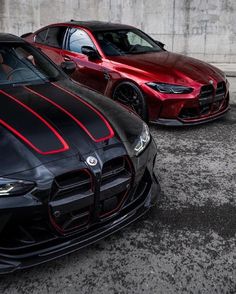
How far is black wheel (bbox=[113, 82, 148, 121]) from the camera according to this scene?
A: 503cm

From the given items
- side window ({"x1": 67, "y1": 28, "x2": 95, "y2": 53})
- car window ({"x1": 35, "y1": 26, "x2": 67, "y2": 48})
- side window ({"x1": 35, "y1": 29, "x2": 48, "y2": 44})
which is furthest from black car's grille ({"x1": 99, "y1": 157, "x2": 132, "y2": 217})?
side window ({"x1": 35, "y1": 29, "x2": 48, "y2": 44})

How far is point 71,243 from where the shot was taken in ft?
7.68

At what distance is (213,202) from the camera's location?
3363 mm

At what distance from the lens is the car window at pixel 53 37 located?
613 cm

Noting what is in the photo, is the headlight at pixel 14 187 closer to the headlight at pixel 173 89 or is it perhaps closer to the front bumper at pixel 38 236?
the front bumper at pixel 38 236

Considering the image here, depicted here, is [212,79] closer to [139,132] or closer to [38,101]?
[139,132]

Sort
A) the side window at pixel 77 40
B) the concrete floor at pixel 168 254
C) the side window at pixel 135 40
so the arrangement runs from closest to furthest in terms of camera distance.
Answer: the concrete floor at pixel 168 254 < the side window at pixel 77 40 < the side window at pixel 135 40

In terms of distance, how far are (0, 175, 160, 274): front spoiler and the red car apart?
7.57 ft

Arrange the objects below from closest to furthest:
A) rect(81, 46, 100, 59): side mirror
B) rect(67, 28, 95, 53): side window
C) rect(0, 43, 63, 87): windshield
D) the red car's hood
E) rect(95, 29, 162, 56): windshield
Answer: rect(0, 43, 63, 87): windshield
the red car's hood
rect(81, 46, 100, 59): side mirror
rect(95, 29, 162, 56): windshield
rect(67, 28, 95, 53): side window

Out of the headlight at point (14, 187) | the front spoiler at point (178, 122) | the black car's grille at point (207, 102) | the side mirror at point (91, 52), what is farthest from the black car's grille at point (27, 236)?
the side mirror at point (91, 52)

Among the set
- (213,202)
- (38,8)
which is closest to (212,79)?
(213,202)

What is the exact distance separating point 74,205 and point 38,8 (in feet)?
34.0

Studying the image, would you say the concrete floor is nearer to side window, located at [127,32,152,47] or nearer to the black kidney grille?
the black kidney grille

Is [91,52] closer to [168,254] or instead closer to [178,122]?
[178,122]
